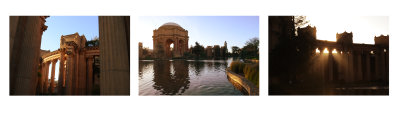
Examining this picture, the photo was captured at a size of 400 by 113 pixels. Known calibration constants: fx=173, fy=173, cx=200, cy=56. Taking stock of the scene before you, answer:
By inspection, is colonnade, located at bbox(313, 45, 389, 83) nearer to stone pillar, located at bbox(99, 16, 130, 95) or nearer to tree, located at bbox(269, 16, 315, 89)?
tree, located at bbox(269, 16, 315, 89)

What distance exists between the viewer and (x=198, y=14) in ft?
13.7

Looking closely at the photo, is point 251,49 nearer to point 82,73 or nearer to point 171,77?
point 171,77

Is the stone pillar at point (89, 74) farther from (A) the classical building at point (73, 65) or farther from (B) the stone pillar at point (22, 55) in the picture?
(B) the stone pillar at point (22, 55)

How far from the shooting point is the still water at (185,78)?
18.8ft

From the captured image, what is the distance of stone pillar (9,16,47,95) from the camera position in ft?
12.4

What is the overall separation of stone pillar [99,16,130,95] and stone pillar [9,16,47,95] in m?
1.82

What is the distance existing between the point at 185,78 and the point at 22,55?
4634mm

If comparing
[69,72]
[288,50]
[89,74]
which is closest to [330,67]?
[288,50]

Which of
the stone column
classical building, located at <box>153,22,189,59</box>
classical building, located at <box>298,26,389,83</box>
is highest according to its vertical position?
classical building, located at <box>153,22,189,59</box>

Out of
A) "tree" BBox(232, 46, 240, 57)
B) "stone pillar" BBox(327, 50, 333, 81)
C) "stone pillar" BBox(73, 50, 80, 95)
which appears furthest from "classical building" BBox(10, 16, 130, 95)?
"stone pillar" BBox(327, 50, 333, 81)

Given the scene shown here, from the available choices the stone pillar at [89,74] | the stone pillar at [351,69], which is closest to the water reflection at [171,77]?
the stone pillar at [89,74]
